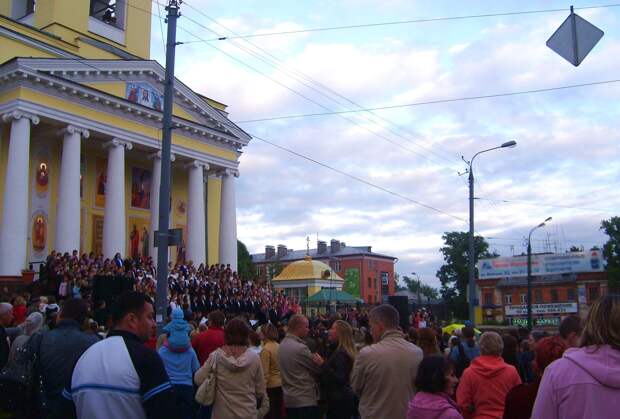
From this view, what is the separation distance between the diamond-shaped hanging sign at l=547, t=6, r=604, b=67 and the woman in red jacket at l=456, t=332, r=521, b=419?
5.95 m

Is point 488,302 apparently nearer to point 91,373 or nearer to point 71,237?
point 71,237

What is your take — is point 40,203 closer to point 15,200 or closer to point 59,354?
point 15,200

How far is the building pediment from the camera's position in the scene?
2670 centimetres

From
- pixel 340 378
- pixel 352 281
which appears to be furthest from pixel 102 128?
pixel 352 281

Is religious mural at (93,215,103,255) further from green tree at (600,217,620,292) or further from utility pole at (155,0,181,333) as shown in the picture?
green tree at (600,217,620,292)

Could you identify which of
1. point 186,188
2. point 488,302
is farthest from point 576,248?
point 186,188

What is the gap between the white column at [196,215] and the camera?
1335 inches

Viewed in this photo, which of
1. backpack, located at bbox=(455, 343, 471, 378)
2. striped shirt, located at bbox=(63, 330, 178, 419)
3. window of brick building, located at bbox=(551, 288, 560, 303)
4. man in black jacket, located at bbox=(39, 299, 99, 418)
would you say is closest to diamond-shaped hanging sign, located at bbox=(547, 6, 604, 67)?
backpack, located at bbox=(455, 343, 471, 378)

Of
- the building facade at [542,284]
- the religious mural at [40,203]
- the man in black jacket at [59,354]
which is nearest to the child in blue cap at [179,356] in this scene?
the man in black jacket at [59,354]

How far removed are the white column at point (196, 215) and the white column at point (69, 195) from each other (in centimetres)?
728

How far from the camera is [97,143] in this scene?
3172 centimetres

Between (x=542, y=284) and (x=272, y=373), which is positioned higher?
(x=272, y=373)

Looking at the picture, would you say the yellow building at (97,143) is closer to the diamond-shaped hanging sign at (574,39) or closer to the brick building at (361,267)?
the diamond-shaped hanging sign at (574,39)

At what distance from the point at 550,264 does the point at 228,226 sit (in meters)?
47.0
